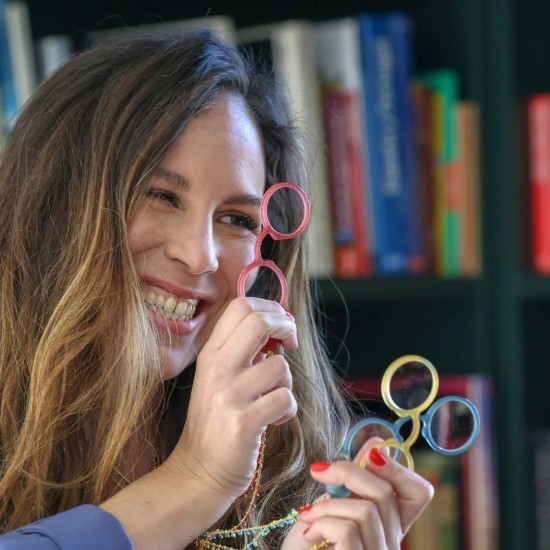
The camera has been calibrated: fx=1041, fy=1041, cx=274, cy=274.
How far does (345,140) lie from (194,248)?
615 millimetres

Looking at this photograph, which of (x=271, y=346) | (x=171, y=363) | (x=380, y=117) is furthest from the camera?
(x=380, y=117)

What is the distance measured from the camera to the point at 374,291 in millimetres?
1601

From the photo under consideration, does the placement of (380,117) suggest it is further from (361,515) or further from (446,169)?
(361,515)

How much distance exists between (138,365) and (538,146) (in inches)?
31.6

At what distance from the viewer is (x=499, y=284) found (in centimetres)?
159

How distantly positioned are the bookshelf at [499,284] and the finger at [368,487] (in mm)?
648

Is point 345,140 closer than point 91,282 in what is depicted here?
No

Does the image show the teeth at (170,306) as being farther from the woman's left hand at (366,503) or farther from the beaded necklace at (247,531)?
the woman's left hand at (366,503)

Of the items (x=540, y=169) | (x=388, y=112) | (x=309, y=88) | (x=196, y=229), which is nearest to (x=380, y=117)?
(x=388, y=112)

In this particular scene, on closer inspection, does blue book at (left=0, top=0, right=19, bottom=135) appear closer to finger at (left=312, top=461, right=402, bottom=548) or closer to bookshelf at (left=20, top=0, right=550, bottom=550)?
bookshelf at (left=20, top=0, right=550, bottom=550)

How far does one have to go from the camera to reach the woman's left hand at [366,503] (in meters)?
0.85

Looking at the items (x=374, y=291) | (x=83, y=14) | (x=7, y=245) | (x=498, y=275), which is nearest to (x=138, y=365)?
(x=7, y=245)

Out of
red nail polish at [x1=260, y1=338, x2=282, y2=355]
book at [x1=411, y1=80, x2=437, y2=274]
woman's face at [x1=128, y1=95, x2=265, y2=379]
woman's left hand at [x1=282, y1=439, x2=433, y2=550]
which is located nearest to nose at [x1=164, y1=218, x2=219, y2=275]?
woman's face at [x1=128, y1=95, x2=265, y2=379]

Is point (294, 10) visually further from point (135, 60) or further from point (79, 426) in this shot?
point (79, 426)
